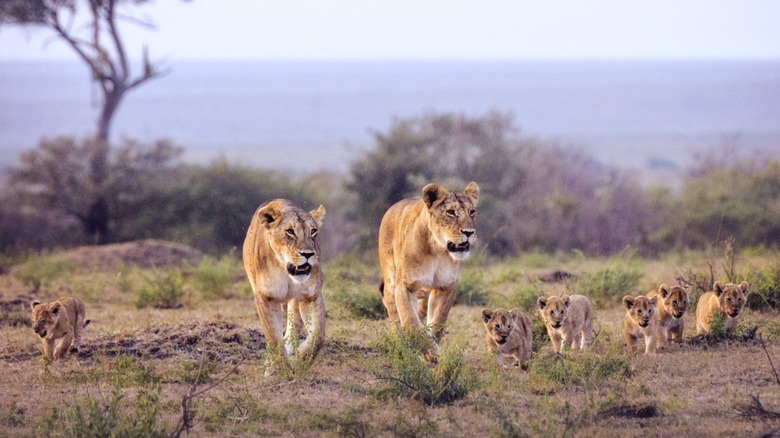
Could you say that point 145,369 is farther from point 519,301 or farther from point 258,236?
point 519,301

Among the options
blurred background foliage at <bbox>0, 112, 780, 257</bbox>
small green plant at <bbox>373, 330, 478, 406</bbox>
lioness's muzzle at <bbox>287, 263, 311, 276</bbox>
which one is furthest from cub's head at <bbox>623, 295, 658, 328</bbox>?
blurred background foliage at <bbox>0, 112, 780, 257</bbox>

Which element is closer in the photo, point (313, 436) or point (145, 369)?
point (313, 436)

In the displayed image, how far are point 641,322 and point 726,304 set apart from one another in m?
0.98

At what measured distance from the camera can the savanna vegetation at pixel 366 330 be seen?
8086 mm

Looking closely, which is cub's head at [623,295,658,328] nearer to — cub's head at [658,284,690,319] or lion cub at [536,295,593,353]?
cub's head at [658,284,690,319]

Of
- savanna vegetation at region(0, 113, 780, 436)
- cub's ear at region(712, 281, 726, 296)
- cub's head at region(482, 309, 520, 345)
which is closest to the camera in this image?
savanna vegetation at region(0, 113, 780, 436)

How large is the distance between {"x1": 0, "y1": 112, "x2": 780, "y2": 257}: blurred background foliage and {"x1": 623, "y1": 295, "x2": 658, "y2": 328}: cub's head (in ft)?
48.8

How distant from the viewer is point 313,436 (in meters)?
7.82

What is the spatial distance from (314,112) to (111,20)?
482 feet

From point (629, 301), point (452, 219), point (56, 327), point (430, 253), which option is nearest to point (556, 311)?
point (629, 301)

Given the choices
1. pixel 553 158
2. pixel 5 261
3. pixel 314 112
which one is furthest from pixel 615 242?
pixel 314 112

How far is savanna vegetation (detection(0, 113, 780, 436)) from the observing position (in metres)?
8.09

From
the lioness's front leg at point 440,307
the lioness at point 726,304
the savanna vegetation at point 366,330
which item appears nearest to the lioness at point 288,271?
the savanna vegetation at point 366,330

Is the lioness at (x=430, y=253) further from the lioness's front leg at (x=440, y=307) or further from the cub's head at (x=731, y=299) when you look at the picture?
the cub's head at (x=731, y=299)
